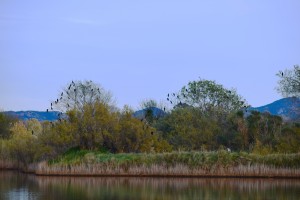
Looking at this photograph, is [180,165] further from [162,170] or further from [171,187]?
[171,187]

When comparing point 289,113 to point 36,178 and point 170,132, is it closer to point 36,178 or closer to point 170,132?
point 170,132

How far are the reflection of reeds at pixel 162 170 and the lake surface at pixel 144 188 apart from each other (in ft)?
4.11

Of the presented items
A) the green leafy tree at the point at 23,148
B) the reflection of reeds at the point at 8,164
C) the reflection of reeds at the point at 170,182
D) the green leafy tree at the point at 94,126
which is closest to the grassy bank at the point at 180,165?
the reflection of reeds at the point at 170,182

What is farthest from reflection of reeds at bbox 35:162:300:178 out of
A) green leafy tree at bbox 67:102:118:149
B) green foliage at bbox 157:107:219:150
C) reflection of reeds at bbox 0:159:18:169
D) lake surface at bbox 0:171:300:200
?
green foliage at bbox 157:107:219:150

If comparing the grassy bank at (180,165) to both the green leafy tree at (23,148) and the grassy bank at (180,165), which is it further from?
the green leafy tree at (23,148)

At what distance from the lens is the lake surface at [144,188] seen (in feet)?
92.5

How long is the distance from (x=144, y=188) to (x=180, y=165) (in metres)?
7.73

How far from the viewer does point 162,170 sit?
39750 mm

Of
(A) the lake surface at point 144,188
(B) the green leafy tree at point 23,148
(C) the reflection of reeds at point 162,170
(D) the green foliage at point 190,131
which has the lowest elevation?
(A) the lake surface at point 144,188

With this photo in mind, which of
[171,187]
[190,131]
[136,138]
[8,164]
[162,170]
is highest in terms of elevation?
[190,131]

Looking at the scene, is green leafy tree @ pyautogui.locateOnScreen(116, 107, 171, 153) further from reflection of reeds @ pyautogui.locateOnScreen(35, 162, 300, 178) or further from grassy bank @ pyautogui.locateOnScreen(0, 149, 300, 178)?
reflection of reeds @ pyautogui.locateOnScreen(35, 162, 300, 178)

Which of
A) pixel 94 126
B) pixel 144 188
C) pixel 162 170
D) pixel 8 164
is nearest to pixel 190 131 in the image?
pixel 94 126

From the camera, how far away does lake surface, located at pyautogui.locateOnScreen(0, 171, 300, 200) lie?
28188 mm

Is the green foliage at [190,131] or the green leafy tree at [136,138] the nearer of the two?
the green leafy tree at [136,138]
